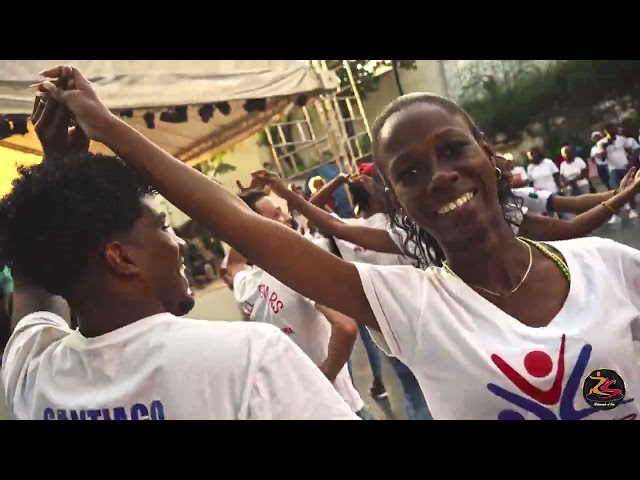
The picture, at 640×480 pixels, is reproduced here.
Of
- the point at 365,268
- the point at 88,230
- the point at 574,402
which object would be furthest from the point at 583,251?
the point at 88,230

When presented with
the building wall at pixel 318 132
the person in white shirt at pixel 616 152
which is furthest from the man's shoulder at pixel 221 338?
the person in white shirt at pixel 616 152

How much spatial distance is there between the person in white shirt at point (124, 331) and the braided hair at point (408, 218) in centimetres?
34

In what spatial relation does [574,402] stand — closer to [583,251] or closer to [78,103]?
[583,251]

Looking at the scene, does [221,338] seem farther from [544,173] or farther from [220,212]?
[544,173]

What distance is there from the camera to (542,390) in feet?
2.38

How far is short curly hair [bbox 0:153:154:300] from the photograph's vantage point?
2.26 feet

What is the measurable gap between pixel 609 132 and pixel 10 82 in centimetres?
328

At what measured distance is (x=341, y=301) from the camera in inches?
30.5

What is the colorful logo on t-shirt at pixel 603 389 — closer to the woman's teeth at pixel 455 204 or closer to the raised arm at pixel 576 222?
the woman's teeth at pixel 455 204

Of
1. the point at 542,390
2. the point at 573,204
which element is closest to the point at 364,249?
the point at 573,204

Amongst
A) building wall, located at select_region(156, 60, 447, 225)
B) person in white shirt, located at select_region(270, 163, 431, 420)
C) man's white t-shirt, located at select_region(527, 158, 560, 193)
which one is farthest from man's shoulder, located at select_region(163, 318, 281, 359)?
man's white t-shirt, located at select_region(527, 158, 560, 193)

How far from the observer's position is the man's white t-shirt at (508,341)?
0.73 m

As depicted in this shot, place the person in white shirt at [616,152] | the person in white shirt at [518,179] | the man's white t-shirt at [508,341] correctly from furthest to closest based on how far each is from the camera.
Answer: the person in white shirt at [616,152]
the person in white shirt at [518,179]
the man's white t-shirt at [508,341]
